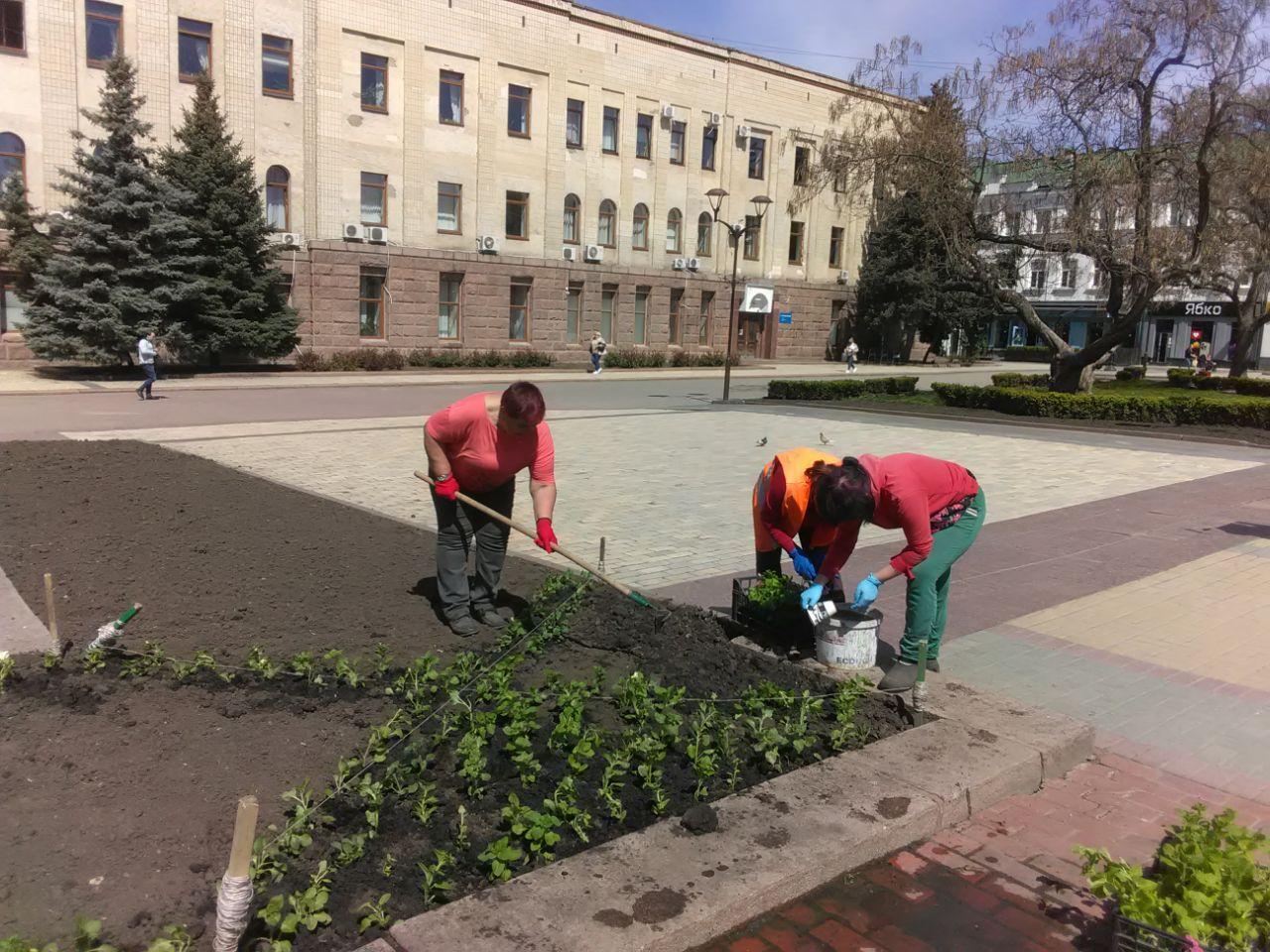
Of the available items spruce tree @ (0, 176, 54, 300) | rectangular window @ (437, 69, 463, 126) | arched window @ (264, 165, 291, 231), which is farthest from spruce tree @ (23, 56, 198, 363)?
rectangular window @ (437, 69, 463, 126)

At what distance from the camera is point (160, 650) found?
4.71 metres

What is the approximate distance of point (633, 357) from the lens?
39.1 metres

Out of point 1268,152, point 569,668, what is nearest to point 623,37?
point 1268,152

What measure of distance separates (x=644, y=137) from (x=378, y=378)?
57.0ft

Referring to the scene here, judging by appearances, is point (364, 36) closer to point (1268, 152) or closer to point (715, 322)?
point (715, 322)

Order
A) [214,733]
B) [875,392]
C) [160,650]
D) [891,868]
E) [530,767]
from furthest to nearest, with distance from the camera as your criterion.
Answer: [875,392] < [160,650] < [214,733] < [530,767] < [891,868]

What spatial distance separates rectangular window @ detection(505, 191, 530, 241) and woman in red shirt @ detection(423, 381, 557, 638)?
32.6m

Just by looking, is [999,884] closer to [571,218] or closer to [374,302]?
[374,302]

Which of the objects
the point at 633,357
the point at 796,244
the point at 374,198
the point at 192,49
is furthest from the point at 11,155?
the point at 796,244

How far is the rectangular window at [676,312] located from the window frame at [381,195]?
1321cm

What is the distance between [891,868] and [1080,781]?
4.07 ft

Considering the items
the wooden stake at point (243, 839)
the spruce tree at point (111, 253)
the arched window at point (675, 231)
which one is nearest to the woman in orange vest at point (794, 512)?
the wooden stake at point (243, 839)

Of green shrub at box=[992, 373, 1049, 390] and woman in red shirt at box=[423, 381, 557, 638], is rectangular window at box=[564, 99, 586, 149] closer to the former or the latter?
green shrub at box=[992, 373, 1049, 390]

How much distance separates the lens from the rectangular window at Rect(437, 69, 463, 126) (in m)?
34.4
